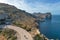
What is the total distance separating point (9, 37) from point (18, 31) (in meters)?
4.87

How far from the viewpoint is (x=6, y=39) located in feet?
103

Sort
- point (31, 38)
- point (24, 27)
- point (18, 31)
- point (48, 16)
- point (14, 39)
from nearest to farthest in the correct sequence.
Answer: point (14, 39)
point (31, 38)
point (18, 31)
point (24, 27)
point (48, 16)

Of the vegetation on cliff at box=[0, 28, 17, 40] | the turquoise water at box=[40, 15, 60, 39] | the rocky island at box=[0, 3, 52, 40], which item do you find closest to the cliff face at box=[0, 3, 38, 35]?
the rocky island at box=[0, 3, 52, 40]

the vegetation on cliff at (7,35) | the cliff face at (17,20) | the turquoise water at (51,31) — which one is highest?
the vegetation on cliff at (7,35)

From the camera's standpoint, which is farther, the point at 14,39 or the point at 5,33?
the point at 5,33

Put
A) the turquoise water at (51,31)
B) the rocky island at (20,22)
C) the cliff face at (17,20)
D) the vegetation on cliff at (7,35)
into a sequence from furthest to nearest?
the turquoise water at (51,31) → the cliff face at (17,20) → the rocky island at (20,22) → the vegetation on cliff at (7,35)

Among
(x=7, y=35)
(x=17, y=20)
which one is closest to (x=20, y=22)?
(x=17, y=20)

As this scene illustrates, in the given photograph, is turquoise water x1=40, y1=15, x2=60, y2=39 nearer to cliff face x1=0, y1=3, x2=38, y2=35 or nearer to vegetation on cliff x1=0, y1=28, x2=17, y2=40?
cliff face x1=0, y1=3, x2=38, y2=35

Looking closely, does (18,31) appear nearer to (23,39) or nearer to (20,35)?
(20,35)

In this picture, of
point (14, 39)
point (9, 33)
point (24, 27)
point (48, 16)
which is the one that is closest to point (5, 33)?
point (9, 33)

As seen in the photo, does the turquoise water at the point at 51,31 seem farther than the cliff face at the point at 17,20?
Yes

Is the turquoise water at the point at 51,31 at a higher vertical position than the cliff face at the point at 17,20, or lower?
lower

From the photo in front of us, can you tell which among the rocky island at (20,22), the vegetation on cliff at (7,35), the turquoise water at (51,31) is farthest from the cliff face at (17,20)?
the vegetation on cliff at (7,35)

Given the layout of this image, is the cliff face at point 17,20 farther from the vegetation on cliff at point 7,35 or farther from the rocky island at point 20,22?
the vegetation on cliff at point 7,35
